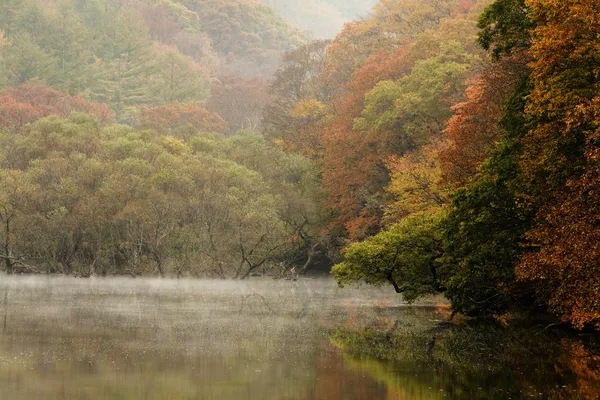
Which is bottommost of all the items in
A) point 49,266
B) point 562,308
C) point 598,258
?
point 49,266

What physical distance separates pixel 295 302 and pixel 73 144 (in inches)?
1180

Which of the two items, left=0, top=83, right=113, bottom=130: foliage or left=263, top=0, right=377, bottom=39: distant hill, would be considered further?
left=263, top=0, right=377, bottom=39: distant hill

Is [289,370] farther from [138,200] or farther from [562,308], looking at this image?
[138,200]

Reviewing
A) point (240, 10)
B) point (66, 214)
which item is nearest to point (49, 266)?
point (66, 214)

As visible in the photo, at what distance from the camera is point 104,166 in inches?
2378

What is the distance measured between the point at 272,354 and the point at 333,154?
40295mm

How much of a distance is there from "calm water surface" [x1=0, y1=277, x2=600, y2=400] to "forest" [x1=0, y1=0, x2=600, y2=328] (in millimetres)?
1857

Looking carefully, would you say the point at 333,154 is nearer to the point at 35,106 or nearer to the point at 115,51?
the point at 35,106

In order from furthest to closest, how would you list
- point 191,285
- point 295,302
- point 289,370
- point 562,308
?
point 191,285, point 295,302, point 562,308, point 289,370

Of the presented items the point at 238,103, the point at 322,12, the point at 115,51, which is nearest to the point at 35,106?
the point at 238,103

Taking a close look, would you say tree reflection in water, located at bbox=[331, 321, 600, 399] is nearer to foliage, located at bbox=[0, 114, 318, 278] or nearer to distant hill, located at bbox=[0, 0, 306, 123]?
foliage, located at bbox=[0, 114, 318, 278]

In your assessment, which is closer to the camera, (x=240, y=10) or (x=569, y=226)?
(x=569, y=226)

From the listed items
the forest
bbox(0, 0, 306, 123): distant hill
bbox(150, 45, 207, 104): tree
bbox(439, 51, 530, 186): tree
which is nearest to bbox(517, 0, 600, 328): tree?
the forest

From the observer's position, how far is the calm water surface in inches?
656
